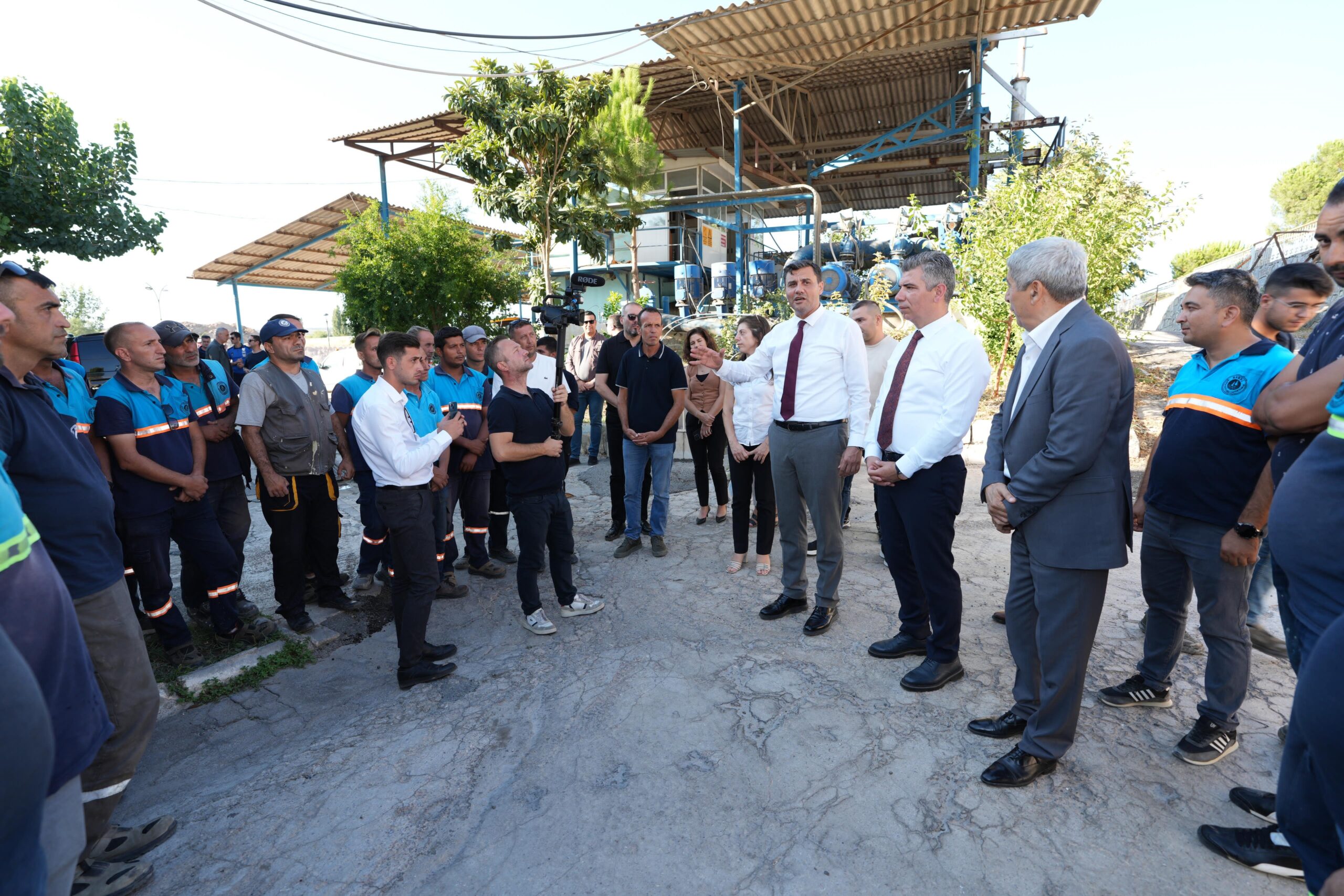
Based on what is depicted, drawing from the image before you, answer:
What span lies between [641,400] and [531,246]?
31.9ft

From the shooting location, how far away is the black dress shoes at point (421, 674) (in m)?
3.46

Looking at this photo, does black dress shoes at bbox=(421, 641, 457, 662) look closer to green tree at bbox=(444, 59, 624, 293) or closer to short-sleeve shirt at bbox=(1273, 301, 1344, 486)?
short-sleeve shirt at bbox=(1273, 301, 1344, 486)

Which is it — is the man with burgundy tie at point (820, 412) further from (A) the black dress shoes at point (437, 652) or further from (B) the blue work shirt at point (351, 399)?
(B) the blue work shirt at point (351, 399)

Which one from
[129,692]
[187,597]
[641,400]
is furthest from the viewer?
[641,400]

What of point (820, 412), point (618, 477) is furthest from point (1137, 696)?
point (618, 477)

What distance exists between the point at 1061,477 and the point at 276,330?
14.5 feet

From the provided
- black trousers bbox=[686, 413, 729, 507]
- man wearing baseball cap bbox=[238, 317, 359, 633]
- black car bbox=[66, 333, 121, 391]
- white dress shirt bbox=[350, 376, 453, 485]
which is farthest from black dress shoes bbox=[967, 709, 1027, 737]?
black car bbox=[66, 333, 121, 391]

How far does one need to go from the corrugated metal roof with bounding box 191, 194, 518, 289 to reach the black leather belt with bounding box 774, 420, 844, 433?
1580 centimetres

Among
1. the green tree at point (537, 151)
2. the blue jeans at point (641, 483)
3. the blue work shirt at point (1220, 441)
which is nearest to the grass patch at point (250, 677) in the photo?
the blue jeans at point (641, 483)

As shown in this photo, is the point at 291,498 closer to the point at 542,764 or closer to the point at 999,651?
the point at 542,764

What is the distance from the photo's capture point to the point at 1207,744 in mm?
2580

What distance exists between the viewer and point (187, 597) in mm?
4191

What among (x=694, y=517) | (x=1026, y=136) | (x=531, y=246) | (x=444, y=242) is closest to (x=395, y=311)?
(x=444, y=242)

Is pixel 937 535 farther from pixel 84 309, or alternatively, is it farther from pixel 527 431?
pixel 84 309
